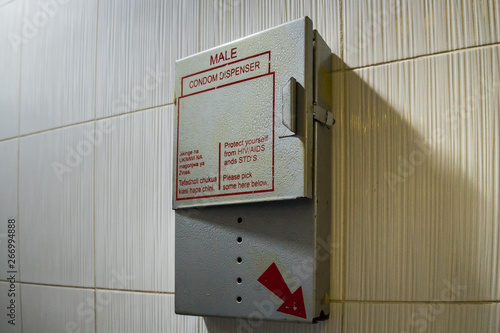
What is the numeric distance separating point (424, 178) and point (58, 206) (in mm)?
786

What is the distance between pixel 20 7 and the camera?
1.29 metres

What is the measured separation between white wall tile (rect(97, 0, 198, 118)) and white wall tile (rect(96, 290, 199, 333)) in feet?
1.15

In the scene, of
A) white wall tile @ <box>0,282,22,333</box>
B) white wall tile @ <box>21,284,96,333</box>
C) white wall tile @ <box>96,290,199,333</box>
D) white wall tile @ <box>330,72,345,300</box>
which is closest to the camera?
white wall tile @ <box>330,72,345,300</box>

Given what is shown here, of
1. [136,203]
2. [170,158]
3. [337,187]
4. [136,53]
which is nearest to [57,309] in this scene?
[136,203]

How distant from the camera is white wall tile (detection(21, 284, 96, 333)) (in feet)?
3.49

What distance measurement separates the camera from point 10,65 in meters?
1.30

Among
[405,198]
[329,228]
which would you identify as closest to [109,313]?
[329,228]

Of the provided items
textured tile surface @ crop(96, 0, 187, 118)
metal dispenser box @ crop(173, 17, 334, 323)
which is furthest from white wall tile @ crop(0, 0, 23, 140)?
Answer: metal dispenser box @ crop(173, 17, 334, 323)

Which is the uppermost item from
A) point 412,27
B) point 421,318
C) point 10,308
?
point 412,27

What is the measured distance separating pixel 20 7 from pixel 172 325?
0.86 m

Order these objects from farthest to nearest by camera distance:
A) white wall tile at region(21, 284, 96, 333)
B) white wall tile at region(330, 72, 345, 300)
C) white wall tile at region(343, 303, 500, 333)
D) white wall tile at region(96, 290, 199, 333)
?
Answer: white wall tile at region(21, 284, 96, 333) < white wall tile at region(96, 290, 199, 333) < white wall tile at region(330, 72, 345, 300) < white wall tile at region(343, 303, 500, 333)

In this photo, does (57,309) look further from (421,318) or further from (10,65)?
(421,318)

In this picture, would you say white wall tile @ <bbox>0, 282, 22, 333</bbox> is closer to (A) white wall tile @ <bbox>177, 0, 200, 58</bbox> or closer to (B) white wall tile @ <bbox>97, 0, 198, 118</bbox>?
(B) white wall tile @ <bbox>97, 0, 198, 118</bbox>

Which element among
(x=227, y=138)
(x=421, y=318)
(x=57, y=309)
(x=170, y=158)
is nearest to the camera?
(x=421, y=318)
